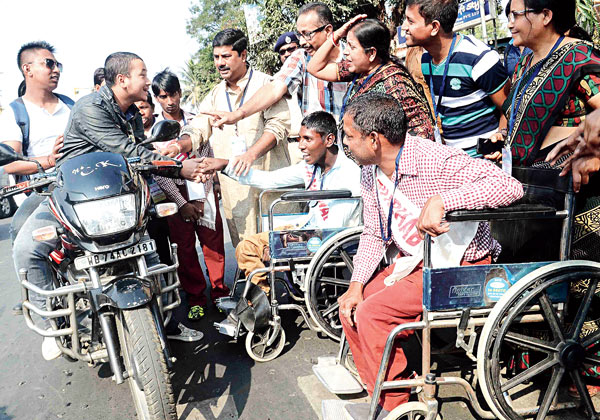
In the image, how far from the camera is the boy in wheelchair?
3.10 meters

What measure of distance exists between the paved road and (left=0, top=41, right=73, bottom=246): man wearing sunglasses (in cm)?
144

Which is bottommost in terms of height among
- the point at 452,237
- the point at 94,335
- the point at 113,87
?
the point at 94,335

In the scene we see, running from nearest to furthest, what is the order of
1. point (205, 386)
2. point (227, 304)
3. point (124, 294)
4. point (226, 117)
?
point (124, 294), point (205, 386), point (227, 304), point (226, 117)

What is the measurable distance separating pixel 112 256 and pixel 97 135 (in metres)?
0.86

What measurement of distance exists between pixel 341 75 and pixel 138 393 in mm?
2404

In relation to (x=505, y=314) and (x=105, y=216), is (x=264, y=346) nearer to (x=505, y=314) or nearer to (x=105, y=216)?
(x=105, y=216)

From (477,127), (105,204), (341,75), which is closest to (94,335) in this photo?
(105,204)

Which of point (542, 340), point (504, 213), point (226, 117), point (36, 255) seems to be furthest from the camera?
point (226, 117)

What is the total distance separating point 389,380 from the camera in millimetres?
1991

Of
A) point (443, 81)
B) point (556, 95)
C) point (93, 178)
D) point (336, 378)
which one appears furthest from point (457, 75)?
point (93, 178)

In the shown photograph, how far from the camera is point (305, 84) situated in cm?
380

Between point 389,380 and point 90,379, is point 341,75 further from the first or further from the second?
point 90,379

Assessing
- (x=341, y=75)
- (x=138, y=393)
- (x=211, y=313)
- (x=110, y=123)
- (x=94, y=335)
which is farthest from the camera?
(x=211, y=313)

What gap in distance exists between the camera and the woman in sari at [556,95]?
82.6 inches
